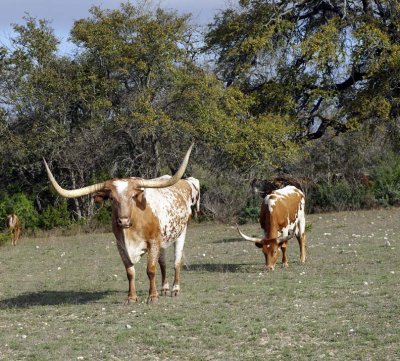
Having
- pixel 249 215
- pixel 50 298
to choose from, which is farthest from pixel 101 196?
pixel 249 215

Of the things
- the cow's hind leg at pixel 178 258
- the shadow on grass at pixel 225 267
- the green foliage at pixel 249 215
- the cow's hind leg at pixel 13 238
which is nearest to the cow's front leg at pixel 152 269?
the cow's hind leg at pixel 178 258

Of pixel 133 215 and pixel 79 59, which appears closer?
pixel 133 215

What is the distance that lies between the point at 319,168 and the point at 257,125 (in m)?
5.37

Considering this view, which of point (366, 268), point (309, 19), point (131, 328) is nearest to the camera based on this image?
point (131, 328)

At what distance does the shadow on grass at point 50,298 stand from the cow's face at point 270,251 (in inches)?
137

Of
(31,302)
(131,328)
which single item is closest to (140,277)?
(31,302)

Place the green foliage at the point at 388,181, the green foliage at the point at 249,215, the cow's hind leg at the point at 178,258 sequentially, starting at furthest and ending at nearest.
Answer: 1. the green foliage at the point at 388,181
2. the green foliage at the point at 249,215
3. the cow's hind leg at the point at 178,258

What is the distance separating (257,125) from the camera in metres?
30.3

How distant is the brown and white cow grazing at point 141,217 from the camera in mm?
12633

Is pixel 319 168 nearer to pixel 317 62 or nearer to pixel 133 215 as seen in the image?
pixel 317 62

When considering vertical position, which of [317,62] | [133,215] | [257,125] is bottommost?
[133,215]

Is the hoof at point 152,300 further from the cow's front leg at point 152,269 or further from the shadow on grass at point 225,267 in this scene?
the shadow on grass at point 225,267

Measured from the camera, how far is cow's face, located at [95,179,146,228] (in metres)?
12.5

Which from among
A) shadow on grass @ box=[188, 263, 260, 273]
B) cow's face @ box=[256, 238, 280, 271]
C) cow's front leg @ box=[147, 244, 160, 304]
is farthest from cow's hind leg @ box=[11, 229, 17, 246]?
cow's front leg @ box=[147, 244, 160, 304]
